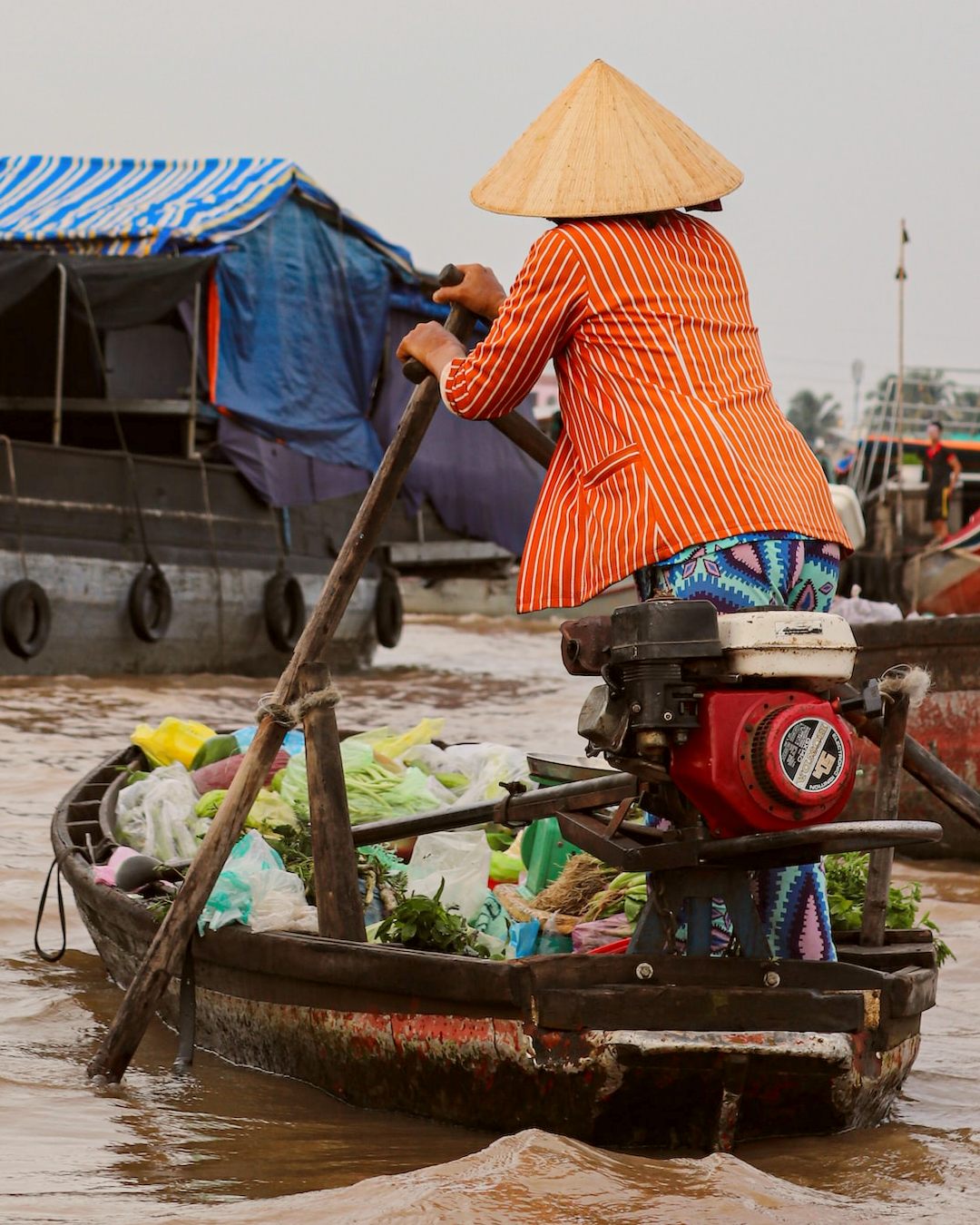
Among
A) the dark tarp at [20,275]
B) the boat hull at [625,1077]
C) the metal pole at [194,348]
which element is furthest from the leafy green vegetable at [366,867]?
the metal pole at [194,348]

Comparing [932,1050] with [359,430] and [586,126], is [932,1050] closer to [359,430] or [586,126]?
[586,126]

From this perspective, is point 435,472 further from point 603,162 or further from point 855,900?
point 603,162

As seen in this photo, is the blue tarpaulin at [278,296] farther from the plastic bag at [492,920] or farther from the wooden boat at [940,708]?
the plastic bag at [492,920]

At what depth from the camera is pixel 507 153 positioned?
11.1ft

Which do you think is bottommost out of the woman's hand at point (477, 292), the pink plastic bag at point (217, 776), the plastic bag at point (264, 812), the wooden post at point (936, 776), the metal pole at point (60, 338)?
the plastic bag at point (264, 812)

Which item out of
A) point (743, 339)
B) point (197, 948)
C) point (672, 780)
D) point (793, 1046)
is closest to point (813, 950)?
point (793, 1046)

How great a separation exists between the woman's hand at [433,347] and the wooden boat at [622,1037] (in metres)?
1.27

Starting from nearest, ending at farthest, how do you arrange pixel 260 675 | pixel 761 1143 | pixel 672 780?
pixel 672 780 → pixel 761 1143 → pixel 260 675

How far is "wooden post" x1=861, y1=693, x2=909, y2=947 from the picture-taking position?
11.0 ft

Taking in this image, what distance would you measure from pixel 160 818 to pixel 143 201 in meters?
11.4

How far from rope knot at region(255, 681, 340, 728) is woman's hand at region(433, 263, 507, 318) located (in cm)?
96

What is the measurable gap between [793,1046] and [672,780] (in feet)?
1.83

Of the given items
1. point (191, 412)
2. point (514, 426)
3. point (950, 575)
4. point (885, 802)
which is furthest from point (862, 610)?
point (885, 802)

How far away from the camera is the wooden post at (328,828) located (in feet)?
12.2
